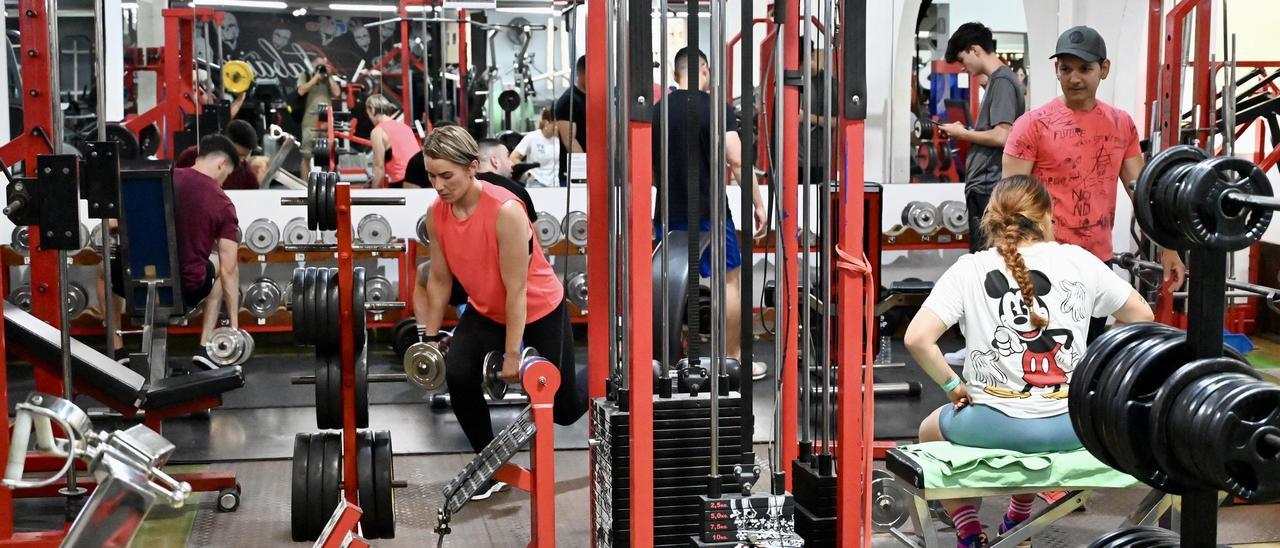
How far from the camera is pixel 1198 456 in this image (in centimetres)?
177

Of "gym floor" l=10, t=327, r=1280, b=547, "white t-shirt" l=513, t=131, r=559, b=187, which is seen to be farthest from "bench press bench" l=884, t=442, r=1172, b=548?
"white t-shirt" l=513, t=131, r=559, b=187

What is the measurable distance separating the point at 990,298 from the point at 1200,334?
1.47 m

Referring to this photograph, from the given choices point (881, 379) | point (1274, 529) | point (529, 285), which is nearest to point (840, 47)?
point (529, 285)

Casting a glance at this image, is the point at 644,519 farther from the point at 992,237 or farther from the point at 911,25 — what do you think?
the point at 911,25

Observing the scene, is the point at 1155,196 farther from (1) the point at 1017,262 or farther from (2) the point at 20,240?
(2) the point at 20,240

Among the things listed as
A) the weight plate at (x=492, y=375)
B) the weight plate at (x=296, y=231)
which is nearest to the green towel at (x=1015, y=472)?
the weight plate at (x=492, y=375)

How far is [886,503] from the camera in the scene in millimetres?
3611

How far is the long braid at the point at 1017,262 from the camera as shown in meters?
3.33

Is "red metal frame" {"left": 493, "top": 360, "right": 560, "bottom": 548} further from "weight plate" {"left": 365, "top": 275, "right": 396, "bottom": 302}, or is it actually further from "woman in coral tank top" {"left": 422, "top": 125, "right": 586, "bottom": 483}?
"weight plate" {"left": 365, "top": 275, "right": 396, "bottom": 302}

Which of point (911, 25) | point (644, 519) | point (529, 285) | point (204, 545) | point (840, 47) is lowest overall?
point (204, 545)

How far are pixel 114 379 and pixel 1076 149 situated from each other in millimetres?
3281

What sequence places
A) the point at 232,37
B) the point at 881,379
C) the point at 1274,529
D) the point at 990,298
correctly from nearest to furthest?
the point at 990,298, the point at 1274,529, the point at 881,379, the point at 232,37

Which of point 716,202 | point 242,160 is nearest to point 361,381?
point 716,202

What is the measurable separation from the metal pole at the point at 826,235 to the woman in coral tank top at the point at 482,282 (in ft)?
4.43
